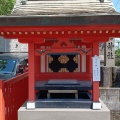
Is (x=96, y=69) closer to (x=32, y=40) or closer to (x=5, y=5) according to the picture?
(x=32, y=40)

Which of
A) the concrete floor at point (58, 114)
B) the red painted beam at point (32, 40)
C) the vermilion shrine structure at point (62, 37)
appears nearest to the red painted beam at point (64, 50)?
the vermilion shrine structure at point (62, 37)

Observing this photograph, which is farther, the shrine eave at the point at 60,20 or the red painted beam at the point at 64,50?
the red painted beam at the point at 64,50

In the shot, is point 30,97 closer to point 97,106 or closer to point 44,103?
point 44,103

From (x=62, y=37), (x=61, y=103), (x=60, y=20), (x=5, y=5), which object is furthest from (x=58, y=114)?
(x=5, y=5)

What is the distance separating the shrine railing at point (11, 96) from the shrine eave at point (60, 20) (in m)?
1.77

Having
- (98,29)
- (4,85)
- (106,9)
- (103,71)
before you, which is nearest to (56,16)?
(98,29)

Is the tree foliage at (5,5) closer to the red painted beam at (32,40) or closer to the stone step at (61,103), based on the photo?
the red painted beam at (32,40)

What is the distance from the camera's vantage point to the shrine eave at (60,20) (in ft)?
19.4

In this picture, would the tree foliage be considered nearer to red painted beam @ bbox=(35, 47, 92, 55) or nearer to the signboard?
red painted beam @ bbox=(35, 47, 92, 55)

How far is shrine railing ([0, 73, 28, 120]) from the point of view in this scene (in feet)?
22.7

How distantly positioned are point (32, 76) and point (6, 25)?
182 centimetres

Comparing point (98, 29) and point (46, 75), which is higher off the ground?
point (98, 29)

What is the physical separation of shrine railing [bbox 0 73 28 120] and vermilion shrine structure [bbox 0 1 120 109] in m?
0.68

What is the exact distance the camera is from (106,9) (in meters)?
7.07
